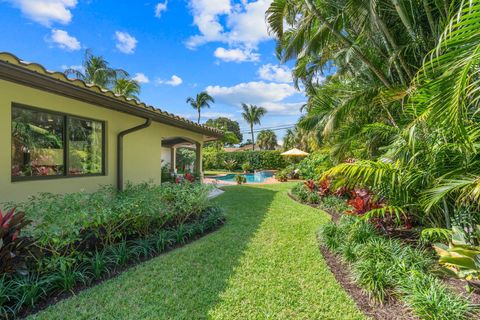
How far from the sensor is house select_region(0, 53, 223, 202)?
15.2 ft

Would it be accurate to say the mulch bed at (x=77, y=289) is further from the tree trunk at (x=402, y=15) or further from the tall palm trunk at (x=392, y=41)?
the tree trunk at (x=402, y=15)

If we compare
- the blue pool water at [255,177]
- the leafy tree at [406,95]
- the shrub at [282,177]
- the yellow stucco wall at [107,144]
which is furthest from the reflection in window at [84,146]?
the blue pool water at [255,177]

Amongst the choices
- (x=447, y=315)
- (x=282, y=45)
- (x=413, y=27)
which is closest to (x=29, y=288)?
(x=447, y=315)

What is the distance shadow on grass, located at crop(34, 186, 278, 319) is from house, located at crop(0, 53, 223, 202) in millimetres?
2815

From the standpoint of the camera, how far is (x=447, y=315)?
9.57 ft

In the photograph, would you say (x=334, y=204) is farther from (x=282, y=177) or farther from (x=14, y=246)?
(x=282, y=177)

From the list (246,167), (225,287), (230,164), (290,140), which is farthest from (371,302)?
(290,140)

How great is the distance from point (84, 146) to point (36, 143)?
1130mm

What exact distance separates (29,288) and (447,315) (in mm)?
5124

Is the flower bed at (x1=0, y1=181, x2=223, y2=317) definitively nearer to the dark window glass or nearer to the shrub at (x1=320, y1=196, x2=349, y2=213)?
the dark window glass

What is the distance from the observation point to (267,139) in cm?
5125

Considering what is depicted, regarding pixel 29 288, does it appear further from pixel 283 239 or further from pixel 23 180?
pixel 283 239

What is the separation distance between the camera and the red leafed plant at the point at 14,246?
3.48 m

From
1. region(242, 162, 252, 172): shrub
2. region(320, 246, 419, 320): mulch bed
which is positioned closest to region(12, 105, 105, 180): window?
region(320, 246, 419, 320): mulch bed
